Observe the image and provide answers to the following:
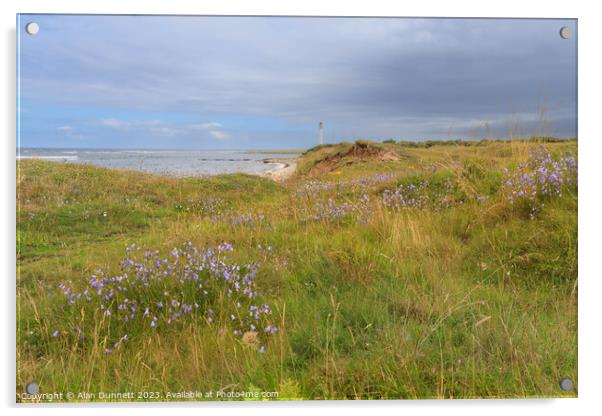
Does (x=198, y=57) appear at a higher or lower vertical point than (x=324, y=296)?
higher

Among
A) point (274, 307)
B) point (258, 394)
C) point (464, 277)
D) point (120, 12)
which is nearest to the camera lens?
point (258, 394)

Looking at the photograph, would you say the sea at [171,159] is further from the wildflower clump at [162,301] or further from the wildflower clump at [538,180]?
the wildflower clump at [538,180]

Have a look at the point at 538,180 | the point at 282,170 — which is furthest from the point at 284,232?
the point at 538,180

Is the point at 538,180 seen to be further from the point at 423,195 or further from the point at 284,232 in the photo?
the point at 284,232

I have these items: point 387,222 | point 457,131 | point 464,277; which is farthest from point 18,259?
point 457,131

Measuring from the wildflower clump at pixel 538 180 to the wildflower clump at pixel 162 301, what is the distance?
2.75m

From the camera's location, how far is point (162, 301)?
3572mm

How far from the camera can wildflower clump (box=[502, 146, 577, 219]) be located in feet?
14.3

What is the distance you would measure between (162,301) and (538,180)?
379 cm

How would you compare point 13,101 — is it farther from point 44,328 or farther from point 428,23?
point 428,23

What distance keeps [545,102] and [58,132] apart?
14.8 ft

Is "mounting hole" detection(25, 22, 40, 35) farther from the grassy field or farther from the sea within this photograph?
the grassy field

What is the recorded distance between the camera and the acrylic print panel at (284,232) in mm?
3264

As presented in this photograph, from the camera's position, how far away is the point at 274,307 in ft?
11.8
